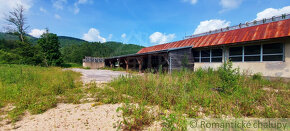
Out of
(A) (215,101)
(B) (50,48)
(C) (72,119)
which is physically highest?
(B) (50,48)

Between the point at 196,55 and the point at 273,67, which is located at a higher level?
the point at 196,55

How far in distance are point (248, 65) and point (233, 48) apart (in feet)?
5.87

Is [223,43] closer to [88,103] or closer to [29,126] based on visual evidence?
[88,103]

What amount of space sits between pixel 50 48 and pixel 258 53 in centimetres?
3830

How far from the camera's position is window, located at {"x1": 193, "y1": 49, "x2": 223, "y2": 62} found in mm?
10219

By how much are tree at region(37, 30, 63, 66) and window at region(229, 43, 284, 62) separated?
116ft

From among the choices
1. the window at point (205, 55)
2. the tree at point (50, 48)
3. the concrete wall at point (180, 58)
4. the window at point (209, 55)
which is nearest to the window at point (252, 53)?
the window at point (209, 55)

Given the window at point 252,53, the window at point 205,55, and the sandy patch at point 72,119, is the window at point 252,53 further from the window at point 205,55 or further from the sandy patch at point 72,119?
the sandy patch at point 72,119

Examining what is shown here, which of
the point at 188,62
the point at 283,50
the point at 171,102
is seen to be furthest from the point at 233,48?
the point at 171,102

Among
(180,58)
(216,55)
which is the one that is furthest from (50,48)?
(216,55)

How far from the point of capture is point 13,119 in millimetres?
2480

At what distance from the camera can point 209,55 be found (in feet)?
35.8

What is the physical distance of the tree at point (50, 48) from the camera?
86.9 feet

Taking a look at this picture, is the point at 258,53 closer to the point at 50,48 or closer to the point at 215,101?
the point at 215,101
